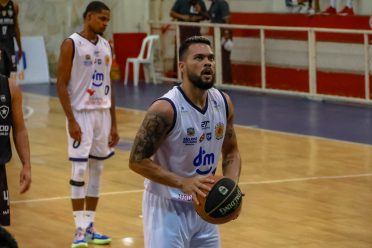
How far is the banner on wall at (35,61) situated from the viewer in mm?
27750

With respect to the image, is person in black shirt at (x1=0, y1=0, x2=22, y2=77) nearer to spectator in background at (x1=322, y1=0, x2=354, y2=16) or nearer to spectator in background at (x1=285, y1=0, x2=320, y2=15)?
spectator in background at (x1=322, y1=0, x2=354, y2=16)

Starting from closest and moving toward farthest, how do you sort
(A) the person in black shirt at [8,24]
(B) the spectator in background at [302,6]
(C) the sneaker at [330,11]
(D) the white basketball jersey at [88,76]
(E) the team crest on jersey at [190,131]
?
1. (E) the team crest on jersey at [190,131]
2. (D) the white basketball jersey at [88,76]
3. (A) the person in black shirt at [8,24]
4. (C) the sneaker at [330,11]
5. (B) the spectator in background at [302,6]

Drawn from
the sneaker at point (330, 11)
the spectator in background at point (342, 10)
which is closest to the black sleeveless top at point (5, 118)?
the spectator in background at point (342, 10)

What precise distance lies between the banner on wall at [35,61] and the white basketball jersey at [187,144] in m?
21.6

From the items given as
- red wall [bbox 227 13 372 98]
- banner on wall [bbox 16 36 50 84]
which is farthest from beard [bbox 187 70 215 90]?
banner on wall [bbox 16 36 50 84]

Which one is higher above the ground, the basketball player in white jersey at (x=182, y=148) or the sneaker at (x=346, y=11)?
the sneaker at (x=346, y=11)

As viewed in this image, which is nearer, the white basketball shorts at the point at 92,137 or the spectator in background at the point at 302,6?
the white basketball shorts at the point at 92,137

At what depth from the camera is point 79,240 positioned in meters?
9.72

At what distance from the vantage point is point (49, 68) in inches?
1113

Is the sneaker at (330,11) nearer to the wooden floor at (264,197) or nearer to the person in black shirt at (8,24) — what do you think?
the wooden floor at (264,197)

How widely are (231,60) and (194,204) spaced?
62.2ft

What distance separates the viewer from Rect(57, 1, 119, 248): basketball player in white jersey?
389 inches

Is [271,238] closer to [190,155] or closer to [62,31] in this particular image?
[190,155]

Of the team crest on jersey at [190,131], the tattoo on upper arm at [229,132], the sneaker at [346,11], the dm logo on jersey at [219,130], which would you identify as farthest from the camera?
the sneaker at [346,11]
